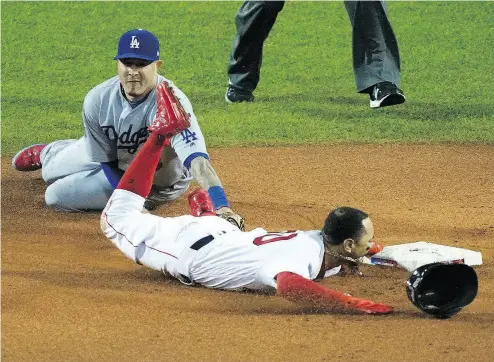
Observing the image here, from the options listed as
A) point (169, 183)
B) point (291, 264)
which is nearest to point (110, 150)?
point (169, 183)

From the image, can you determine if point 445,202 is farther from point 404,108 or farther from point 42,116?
point 42,116

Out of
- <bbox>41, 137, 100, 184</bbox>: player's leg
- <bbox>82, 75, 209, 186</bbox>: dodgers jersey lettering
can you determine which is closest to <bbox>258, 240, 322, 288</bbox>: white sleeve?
<bbox>82, 75, 209, 186</bbox>: dodgers jersey lettering

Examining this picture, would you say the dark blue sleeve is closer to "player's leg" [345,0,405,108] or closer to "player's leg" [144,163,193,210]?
"player's leg" [144,163,193,210]

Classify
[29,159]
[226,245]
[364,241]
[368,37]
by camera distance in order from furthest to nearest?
[368,37]
[29,159]
[226,245]
[364,241]

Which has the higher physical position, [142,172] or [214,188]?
[142,172]

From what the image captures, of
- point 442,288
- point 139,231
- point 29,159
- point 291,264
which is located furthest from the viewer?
point 29,159

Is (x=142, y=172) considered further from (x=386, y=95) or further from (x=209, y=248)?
(x=386, y=95)

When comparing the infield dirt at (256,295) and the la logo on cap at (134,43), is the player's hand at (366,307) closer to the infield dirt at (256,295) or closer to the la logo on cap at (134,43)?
the infield dirt at (256,295)
